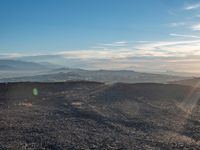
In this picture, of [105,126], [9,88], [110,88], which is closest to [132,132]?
[105,126]

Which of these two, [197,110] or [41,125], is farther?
[197,110]

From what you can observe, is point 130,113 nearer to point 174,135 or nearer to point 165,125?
point 165,125

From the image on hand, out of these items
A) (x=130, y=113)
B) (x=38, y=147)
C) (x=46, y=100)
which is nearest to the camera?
(x=38, y=147)

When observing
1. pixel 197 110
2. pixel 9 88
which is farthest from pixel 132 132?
pixel 9 88

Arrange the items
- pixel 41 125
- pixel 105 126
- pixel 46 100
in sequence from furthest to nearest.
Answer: pixel 46 100 → pixel 105 126 → pixel 41 125

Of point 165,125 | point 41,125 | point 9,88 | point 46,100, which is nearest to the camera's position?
point 41,125

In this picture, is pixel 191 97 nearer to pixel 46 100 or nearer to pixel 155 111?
pixel 155 111
